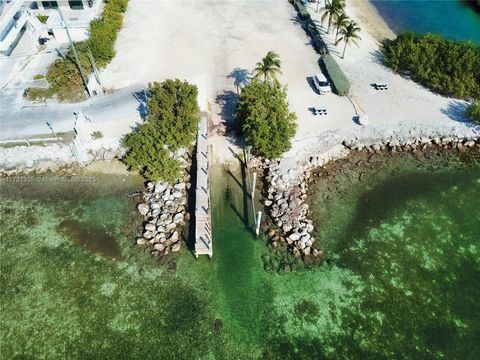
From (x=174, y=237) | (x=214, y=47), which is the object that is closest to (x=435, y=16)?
(x=214, y=47)

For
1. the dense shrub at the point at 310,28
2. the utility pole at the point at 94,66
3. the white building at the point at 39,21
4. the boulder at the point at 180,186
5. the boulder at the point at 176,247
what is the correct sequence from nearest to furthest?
the boulder at the point at 176,247 → the boulder at the point at 180,186 → the utility pole at the point at 94,66 → the white building at the point at 39,21 → the dense shrub at the point at 310,28

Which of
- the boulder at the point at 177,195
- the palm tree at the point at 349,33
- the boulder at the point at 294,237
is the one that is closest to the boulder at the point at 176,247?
the boulder at the point at 177,195

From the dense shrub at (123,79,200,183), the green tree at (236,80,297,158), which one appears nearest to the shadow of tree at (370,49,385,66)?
the green tree at (236,80,297,158)

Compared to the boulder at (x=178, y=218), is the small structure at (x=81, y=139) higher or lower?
higher

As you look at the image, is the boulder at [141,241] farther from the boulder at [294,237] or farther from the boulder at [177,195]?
the boulder at [294,237]

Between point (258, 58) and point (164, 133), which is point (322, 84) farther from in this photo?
point (164, 133)

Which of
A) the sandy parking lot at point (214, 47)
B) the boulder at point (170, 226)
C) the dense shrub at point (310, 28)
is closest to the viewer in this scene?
the boulder at point (170, 226)
